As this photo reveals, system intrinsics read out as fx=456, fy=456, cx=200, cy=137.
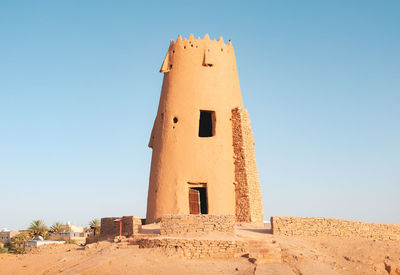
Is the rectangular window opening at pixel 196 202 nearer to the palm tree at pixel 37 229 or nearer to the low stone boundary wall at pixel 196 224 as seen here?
the low stone boundary wall at pixel 196 224

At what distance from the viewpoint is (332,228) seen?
1514cm

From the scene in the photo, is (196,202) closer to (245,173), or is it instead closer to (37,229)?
(245,173)

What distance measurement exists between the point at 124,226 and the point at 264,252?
507 centimetres

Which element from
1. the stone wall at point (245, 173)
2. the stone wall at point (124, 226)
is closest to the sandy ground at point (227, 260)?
the stone wall at point (124, 226)

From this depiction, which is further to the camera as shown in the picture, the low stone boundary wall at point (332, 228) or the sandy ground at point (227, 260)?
the low stone boundary wall at point (332, 228)

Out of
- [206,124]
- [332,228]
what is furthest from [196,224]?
[206,124]

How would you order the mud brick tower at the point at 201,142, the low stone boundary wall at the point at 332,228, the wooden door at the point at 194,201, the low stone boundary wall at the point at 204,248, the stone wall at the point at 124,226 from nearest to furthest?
the low stone boundary wall at the point at 204,248 → the stone wall at the point at 124,226 → the low stone boundary wall at the point at 332,228 → the wooden door at the point at 194,201 → the mud brick tower at the point at 201,142

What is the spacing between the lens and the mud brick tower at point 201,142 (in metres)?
17.3

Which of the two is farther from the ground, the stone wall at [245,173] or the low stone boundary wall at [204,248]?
the stone wall at [245,173]

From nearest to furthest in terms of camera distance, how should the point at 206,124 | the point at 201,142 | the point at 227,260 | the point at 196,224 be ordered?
the point at 227,260, the point at 196,224, the point at 201,142, the point at 206,124

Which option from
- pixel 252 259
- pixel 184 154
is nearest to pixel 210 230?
pixel 252 259

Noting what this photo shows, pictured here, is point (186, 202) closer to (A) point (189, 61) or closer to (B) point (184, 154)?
(B) point (184, 154)

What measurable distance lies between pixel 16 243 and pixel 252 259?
22.2 meters

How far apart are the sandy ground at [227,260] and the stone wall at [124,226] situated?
79 centimetres
